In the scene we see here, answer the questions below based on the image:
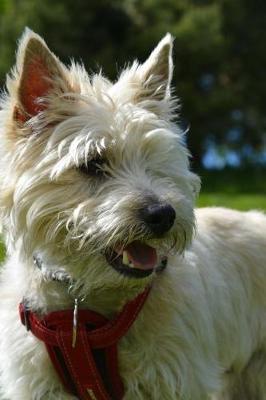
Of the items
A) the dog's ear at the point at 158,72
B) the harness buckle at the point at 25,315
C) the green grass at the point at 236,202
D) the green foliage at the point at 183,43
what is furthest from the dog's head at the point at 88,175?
the green foliage at the point at 183,43

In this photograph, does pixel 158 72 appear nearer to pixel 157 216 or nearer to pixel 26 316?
pixel 157 216

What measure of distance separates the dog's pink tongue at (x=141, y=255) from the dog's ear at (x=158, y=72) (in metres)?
→ 0.84

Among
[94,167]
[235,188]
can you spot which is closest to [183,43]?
[235,188]

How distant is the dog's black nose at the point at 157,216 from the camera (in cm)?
382

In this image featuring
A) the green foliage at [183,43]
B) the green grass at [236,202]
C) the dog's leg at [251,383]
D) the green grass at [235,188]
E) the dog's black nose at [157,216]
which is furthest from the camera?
the green foliage at [183,43]

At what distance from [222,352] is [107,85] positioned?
165 centimetres

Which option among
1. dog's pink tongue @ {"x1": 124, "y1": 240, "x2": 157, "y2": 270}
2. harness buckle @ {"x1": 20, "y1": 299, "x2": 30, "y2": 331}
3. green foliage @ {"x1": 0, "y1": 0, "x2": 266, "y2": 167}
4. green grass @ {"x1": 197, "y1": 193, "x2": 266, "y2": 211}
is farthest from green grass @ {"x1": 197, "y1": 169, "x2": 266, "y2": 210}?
dog's pink tongue @ {"x1": 124, "y1": 240, "x2": 157, "y2": 270}

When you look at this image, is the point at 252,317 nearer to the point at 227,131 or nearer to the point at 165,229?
the point at 165,229

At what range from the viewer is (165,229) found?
386 centimetres

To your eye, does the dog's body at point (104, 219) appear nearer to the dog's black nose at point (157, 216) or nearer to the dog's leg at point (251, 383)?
the dog's black nose at point (157, 216)

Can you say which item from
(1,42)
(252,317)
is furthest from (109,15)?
(252,317)

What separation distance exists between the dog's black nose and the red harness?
478 millimetres

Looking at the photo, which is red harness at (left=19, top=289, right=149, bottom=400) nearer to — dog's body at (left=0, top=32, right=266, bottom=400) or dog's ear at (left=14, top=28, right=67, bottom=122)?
dog's body at (left=0, top=32, right=266, bottom=400)

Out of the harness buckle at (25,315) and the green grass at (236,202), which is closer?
the harness buckle at (25,315)
